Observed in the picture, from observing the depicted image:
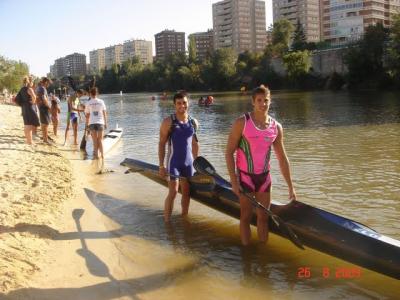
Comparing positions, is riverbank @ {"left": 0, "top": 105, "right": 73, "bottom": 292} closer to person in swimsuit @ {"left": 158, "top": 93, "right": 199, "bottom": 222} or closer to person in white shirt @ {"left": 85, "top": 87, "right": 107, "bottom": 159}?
person in white shirt @ {"left": 85, "top": 87, "right": 107, "bottom": 159}

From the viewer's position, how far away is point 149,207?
787 centimetres

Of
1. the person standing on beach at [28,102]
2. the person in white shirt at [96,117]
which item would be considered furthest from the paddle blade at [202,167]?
the person standing on beach at [28,102]

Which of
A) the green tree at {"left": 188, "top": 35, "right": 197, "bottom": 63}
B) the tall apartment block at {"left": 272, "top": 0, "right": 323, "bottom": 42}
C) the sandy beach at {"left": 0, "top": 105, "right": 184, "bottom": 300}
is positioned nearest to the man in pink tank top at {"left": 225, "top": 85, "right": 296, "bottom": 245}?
the sandy beach at {"left": 0, "top": 105, "right": 184, "bottom": 300}

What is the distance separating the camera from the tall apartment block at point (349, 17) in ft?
376

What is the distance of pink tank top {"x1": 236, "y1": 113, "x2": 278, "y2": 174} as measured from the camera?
16.4ft

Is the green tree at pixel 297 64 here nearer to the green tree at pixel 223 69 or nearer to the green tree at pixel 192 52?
the green tree at pixel 223 69

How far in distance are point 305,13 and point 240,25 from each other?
32.3 m

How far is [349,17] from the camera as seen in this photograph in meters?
116

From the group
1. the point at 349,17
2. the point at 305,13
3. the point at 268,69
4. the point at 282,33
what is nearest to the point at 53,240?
the point at 268,69

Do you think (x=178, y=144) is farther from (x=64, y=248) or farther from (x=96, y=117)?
(x=96, y=117)

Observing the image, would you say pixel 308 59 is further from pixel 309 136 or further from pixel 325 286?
pixel 325 286

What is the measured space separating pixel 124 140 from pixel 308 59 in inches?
2581
